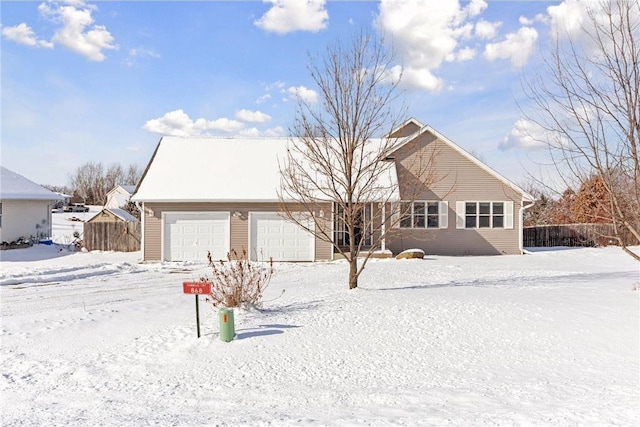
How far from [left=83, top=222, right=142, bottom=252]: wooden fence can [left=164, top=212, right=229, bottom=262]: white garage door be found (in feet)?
12.5

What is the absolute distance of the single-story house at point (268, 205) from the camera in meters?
18.4

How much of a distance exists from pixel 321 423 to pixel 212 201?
15.1 m

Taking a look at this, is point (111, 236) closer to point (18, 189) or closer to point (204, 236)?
point (204, 236)

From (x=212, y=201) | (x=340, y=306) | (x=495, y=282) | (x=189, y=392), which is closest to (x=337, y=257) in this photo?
(x=212, y=201)

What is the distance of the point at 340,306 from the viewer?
334 inches

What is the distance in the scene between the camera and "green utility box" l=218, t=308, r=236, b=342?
6.48m

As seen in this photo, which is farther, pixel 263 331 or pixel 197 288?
pixel 263 331

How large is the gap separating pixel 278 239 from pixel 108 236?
846 centimetres

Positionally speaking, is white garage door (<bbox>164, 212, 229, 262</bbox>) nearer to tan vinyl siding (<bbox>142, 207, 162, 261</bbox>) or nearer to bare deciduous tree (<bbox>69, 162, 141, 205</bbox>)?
tan vinyl siding (<bbox>142, 207, 162, 261</bbox>)

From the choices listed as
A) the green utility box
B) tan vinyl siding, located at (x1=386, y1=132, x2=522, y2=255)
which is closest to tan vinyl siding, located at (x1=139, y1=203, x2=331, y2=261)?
tan vinyl siding, located at (x1=386, y1=132, x2=522, y2=255)

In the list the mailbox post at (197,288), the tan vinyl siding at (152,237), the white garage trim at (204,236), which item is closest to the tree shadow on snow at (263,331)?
the mailbox post at (197,288)

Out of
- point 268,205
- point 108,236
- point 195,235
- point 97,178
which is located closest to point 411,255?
point 268,205

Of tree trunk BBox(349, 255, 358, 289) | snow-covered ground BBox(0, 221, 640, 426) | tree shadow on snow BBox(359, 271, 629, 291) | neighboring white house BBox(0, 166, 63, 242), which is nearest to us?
snow-covered ground BBox(0, 221, 640, 426)

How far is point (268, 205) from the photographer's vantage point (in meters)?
18.5
